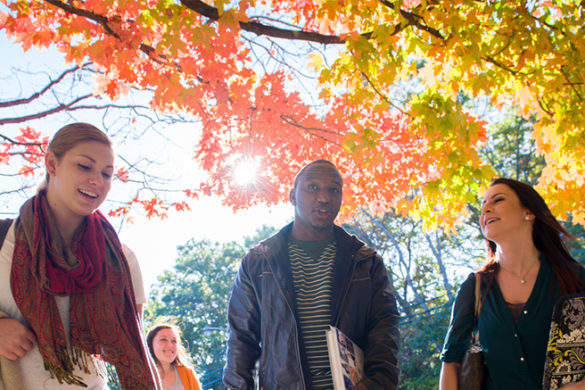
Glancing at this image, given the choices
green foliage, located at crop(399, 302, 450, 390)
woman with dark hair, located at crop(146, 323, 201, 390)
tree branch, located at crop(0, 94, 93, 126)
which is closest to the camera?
Answer: woman with dark hair, located at crop(146, 323, 201, 390)

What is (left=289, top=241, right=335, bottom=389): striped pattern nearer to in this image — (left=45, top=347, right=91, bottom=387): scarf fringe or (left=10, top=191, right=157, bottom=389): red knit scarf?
(left=10, top=191, right=157, bottom=389): red knit scarf

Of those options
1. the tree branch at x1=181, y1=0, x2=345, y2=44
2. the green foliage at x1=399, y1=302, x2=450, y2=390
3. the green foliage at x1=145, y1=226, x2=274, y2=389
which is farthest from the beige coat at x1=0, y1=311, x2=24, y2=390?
the green foliage at x1=145, y1=226, x2=274, y2=389

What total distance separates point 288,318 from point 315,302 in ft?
A: 0.56

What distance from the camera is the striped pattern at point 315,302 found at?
7.59 feet

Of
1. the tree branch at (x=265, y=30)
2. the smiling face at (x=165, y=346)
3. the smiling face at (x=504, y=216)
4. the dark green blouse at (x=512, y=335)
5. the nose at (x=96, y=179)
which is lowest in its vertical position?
the dark green blouse at (x=512, y=335)

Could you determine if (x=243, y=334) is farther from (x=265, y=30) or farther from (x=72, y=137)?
(x=265, y=30)

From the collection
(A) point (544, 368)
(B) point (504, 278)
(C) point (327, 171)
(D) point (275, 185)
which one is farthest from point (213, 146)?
(A) point (544, 368)

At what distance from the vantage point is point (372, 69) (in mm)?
3723

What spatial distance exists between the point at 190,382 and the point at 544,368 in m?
3.75

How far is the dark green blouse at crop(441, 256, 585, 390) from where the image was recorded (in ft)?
7.58

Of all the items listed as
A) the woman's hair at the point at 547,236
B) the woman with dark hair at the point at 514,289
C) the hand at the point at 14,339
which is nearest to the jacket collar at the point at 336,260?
the woman with dark hair at the point at 514,289

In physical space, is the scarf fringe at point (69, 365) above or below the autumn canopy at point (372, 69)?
below

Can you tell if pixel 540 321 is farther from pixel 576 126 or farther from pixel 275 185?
pixel 275 185

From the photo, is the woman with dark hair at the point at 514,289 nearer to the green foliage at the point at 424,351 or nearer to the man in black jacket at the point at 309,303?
the man in black jacket at the point at 309,303
